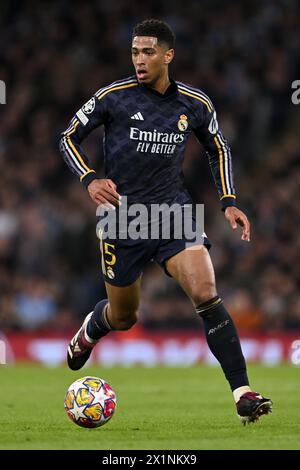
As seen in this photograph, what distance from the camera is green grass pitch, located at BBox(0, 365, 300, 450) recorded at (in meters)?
6.26

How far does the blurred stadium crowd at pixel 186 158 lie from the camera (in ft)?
→ 55.4

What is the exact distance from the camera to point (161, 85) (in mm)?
7695

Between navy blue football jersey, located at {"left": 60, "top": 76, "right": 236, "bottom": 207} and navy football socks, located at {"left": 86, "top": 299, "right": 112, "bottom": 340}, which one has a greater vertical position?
navy blue football jersey, located at {"left": 60, "top": 76, "right": 236, "bottom": 207}

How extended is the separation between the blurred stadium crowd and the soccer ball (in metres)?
9.32

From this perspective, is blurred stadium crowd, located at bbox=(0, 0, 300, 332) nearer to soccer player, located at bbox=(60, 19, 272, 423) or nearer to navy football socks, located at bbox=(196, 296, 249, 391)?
soccer player, located at bbox=(60, 19, 272, 423)

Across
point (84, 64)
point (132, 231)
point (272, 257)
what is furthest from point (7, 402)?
point (84, 64)

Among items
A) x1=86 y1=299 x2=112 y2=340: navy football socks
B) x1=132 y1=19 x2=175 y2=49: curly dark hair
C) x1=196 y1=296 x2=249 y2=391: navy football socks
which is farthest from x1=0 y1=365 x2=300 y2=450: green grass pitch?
x1=132 y1=19 x2=175 y2=49: curly dark hair

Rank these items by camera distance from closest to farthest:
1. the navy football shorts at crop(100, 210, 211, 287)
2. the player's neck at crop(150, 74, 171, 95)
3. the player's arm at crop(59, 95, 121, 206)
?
the player's arm at crop(59, 95, 121, 206) → the navy football shorts at crop(100, 210, 211, 287) → the player's neck at crop(150, 74, 171, 95)

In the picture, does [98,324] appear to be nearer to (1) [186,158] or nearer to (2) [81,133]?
(2) [81,133]

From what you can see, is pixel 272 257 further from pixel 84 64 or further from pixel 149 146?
pixel 149 146

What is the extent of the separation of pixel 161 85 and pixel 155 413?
2.54 metres

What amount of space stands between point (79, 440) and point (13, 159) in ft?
42.9

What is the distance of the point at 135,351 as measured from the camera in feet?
54.7

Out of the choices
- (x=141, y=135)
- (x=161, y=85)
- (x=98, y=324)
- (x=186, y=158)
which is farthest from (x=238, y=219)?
(x=186, y=158)
